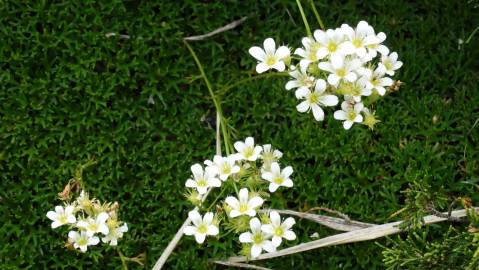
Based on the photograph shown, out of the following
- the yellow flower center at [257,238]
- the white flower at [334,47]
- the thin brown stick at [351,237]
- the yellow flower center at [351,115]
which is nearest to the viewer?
the white flower at [334,47]

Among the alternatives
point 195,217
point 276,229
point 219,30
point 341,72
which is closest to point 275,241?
point 276,229

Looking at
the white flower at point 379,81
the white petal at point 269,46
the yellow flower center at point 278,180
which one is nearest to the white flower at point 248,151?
the yellow flower center at point 278,180

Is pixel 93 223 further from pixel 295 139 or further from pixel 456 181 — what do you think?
pixel 456 181

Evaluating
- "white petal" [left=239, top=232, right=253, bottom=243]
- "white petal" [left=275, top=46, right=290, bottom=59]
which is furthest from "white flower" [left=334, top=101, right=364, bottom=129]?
"white petal" [left=239, top=232, right=253, bottom=243]

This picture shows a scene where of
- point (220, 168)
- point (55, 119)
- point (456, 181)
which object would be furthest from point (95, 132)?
point (456, 181)

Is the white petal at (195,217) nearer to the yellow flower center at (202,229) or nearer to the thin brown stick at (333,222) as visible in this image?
the yellow flower center at (202,229)

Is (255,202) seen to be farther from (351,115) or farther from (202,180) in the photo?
(351,115)
